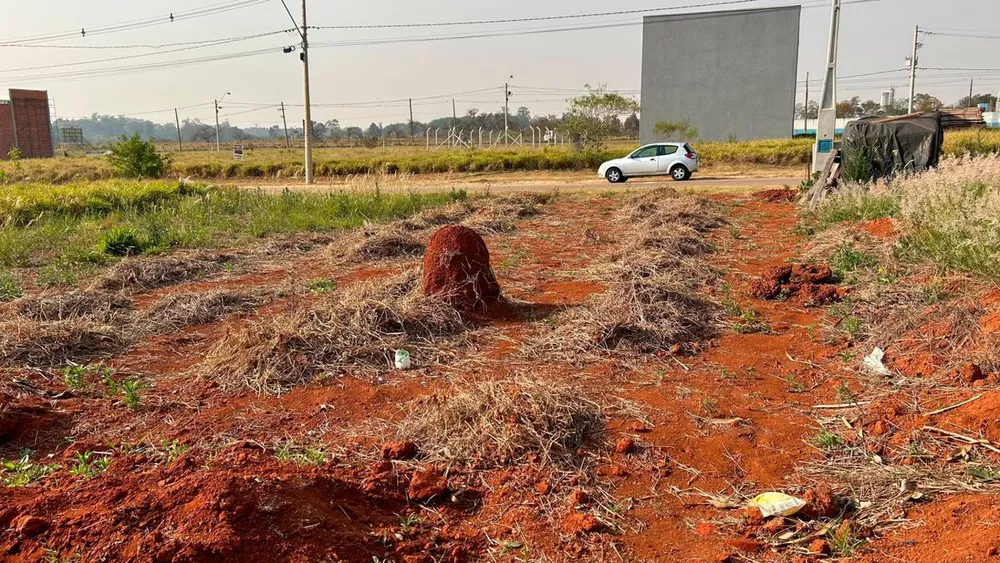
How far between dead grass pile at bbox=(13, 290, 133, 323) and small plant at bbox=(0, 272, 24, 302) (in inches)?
30.3

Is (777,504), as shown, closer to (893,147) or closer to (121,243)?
(121,243)

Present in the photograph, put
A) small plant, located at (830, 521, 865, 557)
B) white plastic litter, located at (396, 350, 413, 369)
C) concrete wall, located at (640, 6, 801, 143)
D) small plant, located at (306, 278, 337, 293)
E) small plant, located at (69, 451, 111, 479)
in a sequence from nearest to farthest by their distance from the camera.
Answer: small plant, located at (830, 521, 865, 557) < small plant, located at (69, 451, 111, 479) < white plastic litter, located at (396, 350, 413, 369) < small plant, located at (306, 278, 337, 293) < concrete wall, located at (640, 6, 801, 143)

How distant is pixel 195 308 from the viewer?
6723 mm

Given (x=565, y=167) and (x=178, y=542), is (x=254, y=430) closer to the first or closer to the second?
(x=178, y=542)

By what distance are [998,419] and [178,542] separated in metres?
4.09

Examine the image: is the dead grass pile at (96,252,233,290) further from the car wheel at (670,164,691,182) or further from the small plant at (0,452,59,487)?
the car wheel at (670,164,691,182)

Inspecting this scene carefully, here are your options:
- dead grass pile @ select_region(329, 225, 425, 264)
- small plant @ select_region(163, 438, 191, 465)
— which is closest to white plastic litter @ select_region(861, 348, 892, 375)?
small plant @ select_region(163, 438, 191, 465)

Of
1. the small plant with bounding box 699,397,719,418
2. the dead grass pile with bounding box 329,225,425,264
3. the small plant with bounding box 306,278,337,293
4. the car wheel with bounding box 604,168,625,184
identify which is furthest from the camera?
the car wheel with bounding box 604,168,625,184

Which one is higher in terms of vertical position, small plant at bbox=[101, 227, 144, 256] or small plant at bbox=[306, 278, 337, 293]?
small plant at bbox=[101, 227, 144, 256]

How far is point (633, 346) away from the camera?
17.9ft

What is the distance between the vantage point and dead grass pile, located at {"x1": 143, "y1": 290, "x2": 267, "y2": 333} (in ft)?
21.2

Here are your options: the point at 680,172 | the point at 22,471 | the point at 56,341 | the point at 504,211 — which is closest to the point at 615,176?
the point at 680,172

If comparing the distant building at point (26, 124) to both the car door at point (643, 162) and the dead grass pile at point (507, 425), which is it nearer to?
the car door at point (643, 162)

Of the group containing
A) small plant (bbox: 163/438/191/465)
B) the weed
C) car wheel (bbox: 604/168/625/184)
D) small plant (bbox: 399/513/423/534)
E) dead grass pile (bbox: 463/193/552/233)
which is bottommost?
small plant (bbox: 399/513/423/534)
